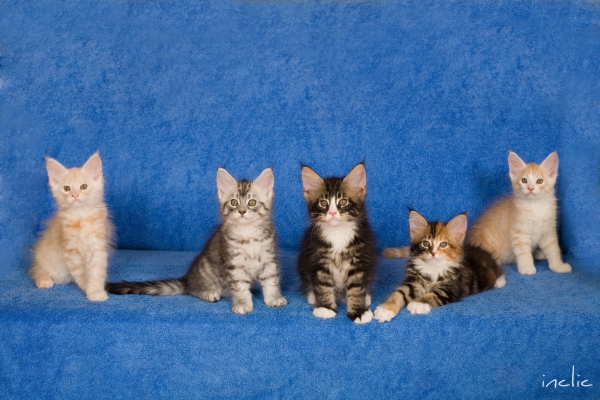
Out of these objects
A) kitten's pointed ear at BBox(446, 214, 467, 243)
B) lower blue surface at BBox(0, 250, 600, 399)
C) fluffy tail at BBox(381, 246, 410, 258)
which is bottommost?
lower blue surface at BBox(0, 250, 600, 399)

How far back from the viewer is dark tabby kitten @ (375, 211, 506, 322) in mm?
2301

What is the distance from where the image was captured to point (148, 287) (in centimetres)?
245

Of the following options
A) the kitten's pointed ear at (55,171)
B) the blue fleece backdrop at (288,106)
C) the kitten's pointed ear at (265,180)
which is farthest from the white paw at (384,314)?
the kitten's pointed ear at (55,171)

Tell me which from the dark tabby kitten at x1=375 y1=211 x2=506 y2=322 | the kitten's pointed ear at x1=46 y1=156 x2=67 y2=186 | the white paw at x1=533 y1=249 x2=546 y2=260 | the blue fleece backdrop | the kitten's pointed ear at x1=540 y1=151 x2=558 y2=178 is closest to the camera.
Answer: the dark tabby kitten at x1=375 y1=211 x2=506 y2=322

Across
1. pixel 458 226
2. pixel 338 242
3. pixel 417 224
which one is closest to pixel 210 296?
pixel 338 242

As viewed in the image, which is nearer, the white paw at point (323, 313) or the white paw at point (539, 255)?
the white paw at point (323, 313)

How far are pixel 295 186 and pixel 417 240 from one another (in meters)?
0.88

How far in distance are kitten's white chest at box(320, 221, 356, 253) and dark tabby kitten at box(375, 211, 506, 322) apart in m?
0.26

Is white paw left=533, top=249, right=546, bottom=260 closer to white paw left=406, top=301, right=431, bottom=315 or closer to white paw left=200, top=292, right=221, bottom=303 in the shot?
white paw left=406, top=301, right=431, bottom=315

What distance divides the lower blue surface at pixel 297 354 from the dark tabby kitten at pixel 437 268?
129 mm

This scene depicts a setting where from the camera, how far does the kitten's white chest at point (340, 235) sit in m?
2.24

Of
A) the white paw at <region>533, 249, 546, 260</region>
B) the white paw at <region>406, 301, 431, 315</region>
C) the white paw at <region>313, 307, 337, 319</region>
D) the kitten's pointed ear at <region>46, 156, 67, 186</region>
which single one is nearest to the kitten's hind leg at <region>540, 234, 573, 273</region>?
the white paw at <region>533, 249, 546, 260</region>

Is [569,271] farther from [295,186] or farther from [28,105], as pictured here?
[28,105]

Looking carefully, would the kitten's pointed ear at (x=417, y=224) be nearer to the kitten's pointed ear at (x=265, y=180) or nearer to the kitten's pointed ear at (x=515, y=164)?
the kitten's pointed ear at (x=265, y=180)
